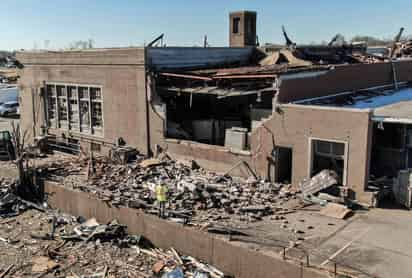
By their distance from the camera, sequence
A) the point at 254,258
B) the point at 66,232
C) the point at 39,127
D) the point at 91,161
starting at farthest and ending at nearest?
the point at 39,127 → the point at 91,161 → the point at 66,232 → the point at 254,258

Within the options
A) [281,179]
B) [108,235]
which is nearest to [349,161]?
[281,179]

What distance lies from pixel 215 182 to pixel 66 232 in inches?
256

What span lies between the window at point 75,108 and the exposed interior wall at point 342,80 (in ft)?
36.5

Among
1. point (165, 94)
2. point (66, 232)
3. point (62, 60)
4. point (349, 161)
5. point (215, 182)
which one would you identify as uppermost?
point (62, 60)

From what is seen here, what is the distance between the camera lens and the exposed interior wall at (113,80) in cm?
2284

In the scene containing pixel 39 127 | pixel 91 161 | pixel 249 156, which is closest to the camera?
pixel 249 156

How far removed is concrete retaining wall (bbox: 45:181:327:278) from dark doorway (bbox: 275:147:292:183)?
5.48 meters

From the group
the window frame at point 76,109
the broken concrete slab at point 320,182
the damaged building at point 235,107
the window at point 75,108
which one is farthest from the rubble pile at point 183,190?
the window at point 75,108

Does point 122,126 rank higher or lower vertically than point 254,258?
higher

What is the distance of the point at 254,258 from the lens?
1302cm

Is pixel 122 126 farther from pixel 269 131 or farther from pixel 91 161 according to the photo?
pixel 269 131

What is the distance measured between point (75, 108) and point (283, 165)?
13.9 m

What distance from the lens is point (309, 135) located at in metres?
17.4

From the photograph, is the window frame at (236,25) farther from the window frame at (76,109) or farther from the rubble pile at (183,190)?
the rubble pile at (183,190)
